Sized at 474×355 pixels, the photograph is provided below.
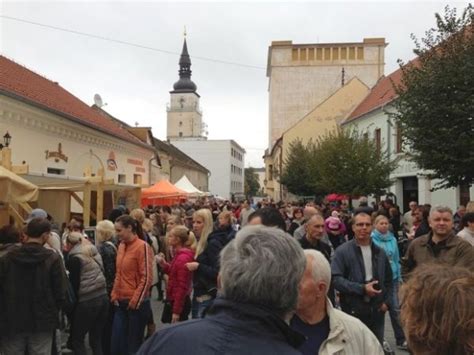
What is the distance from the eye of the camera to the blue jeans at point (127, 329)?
593cm

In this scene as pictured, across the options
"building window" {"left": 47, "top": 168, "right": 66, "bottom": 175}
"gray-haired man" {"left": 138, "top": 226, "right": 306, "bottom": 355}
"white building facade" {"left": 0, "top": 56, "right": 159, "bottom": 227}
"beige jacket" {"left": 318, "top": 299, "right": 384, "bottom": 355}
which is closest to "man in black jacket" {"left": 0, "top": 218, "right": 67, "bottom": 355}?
"beige jacket" {"left": 318, "top": 299, "right": 384, "bottom": 355}

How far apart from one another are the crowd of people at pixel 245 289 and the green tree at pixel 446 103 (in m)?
7.45

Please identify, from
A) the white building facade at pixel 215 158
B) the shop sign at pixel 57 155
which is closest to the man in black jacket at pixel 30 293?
the shop sign at pixel 57 155

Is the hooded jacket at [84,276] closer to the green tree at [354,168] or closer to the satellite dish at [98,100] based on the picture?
the green tree at [354,168]

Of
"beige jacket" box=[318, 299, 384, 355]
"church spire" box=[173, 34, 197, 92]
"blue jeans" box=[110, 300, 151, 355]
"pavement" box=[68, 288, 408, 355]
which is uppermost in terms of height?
"church spire" box=[173, 34, 197, 92]

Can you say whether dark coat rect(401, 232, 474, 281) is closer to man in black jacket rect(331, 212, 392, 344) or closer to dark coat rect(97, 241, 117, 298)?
man in black jacket rect(331, 212, 392, 344)

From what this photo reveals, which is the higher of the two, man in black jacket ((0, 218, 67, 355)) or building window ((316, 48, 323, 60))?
building window ((316, 48, 323, 60))

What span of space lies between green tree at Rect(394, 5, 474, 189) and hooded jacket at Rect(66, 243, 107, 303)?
1082 cm

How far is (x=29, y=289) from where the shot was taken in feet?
16.0

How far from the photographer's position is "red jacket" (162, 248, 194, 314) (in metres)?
6.05

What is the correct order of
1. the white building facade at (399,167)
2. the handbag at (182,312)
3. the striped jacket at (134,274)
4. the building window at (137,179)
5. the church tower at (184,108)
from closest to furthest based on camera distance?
the striped jacket at (134,274), the handbag at (182,312), the white building facade at (399,167), the building window at (137,179), the church tower at (184,108)

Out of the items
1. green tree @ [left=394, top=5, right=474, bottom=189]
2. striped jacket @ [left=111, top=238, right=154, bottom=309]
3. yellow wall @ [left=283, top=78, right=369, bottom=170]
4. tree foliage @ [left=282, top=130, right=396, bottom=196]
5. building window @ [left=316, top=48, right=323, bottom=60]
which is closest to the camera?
striped jacket @ [left=111, top=238, right=154, bottom=309]

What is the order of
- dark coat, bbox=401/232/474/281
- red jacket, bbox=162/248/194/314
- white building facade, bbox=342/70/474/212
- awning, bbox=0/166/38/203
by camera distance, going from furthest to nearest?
white building facade, bbox=342/70/474/212, awning, bbox=0/166/38/203, red jacket, bbox=162/248/194/314, dark coat, bbox=401/232/474/281

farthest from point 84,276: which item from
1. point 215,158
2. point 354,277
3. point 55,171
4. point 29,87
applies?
point 215,158
